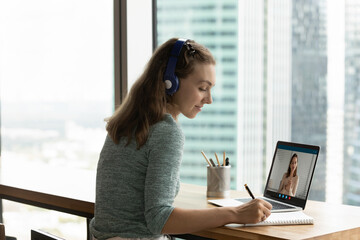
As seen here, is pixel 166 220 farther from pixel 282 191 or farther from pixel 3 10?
pixel 3 10

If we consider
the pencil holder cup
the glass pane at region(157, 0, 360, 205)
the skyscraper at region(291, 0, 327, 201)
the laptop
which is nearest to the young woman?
the laptop

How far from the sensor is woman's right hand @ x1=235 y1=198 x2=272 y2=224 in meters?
1.35

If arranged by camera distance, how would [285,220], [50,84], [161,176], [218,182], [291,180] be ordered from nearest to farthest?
[161,176], [285,220], [291,180], [218,182], [50,84]

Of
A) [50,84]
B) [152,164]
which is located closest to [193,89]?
[152,164]

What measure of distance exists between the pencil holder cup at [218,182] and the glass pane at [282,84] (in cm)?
894

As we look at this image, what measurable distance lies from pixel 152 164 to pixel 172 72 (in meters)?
0.31

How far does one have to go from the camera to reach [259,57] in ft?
61.2

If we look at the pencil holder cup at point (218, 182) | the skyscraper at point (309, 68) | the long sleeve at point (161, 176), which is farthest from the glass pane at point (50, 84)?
the skyscraper at point (309, 68)

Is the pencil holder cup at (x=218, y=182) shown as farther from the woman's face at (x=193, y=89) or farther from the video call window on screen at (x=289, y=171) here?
the woman's face at (x=193, y=89)

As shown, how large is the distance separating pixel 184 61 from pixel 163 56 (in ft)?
0.22

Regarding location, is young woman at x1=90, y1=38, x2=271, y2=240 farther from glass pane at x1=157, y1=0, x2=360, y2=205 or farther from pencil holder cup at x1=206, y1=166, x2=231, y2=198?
glass pane at x1=157, y1=0, x2=360, y2=205

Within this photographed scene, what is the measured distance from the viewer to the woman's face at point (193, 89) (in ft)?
4.96

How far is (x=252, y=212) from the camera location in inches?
53.3

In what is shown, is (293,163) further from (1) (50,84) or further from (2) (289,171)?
(1) (50,84)
